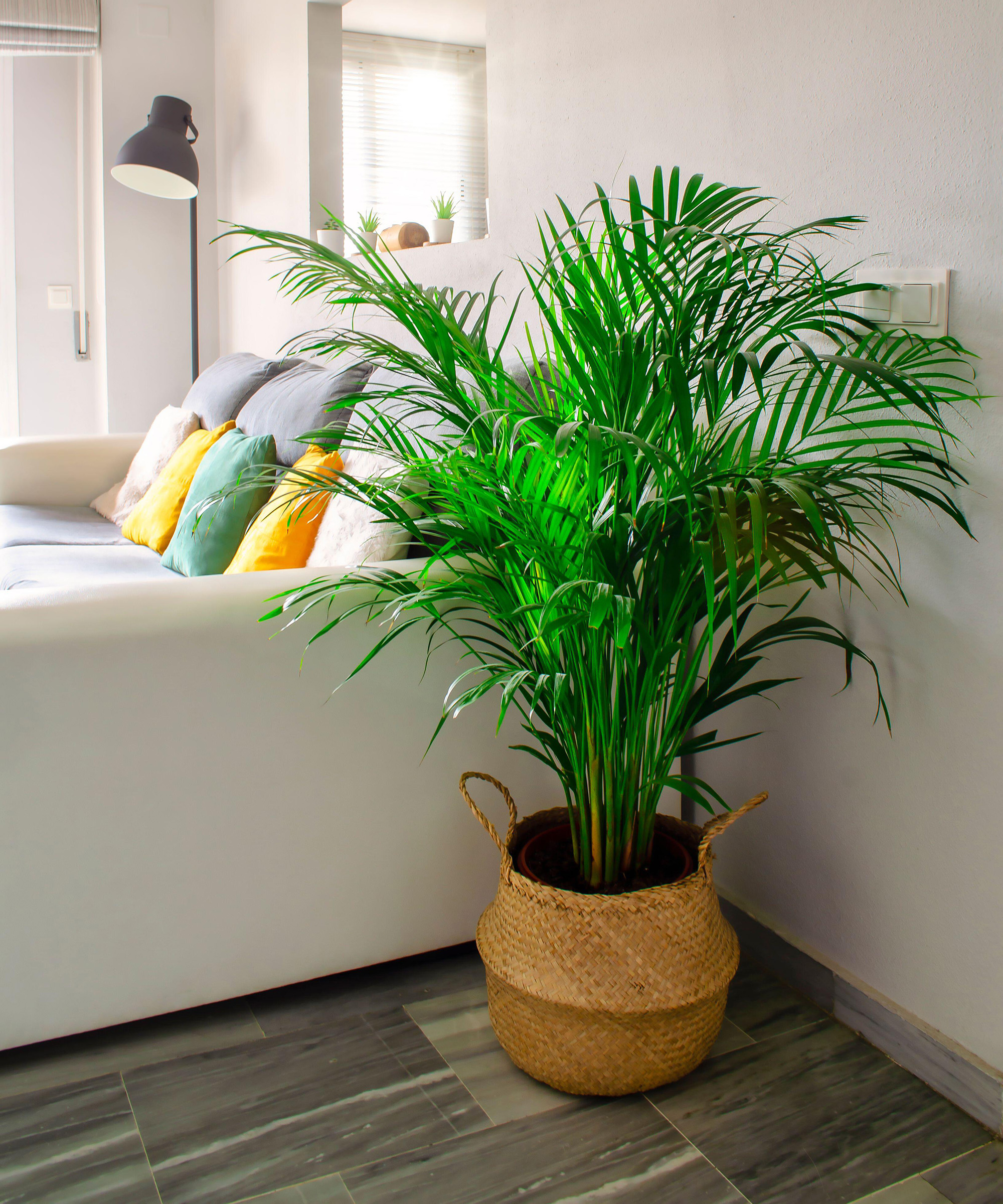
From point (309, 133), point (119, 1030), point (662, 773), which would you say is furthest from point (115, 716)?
point (309, 133)

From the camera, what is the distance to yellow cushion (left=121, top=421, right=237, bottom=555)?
2.63m

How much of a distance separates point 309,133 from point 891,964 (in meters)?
2.89

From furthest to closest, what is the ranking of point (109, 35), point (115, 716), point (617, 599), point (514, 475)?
point (109, 35)
point (115, 716)
point (514, 475)
point (617, 599)

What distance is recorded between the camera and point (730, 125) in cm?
156

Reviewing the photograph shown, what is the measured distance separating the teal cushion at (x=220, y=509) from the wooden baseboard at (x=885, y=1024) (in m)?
1.24

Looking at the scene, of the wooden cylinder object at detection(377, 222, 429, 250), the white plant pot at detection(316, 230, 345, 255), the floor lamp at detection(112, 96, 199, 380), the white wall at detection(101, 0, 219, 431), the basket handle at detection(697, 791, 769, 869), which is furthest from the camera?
the white wall at detection(101, 0, 219, 431)

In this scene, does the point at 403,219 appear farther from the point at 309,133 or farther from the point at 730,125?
the point at 730,125

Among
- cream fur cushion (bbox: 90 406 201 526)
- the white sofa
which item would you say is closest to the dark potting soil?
the white sofa

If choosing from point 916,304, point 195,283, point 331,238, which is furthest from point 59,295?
point 916,304

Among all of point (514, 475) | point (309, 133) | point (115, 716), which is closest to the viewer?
point (514, 475)

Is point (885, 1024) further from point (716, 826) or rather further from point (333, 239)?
point (333, 239)

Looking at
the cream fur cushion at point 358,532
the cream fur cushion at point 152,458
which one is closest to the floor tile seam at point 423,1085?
the cream fur cushion at point 358,532

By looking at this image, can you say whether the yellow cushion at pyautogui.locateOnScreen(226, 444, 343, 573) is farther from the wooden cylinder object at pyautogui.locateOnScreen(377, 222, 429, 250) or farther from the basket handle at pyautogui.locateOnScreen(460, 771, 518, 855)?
the wooden cylinder object at pyautogui.locateOnScreen(377, 222, 429, 250)

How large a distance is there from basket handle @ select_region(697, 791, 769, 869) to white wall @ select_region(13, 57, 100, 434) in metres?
3.65
